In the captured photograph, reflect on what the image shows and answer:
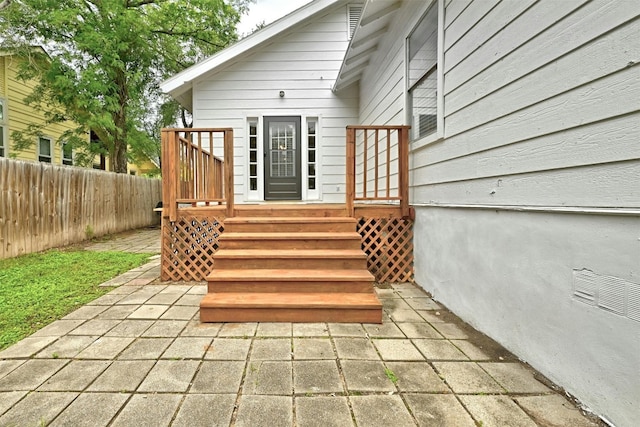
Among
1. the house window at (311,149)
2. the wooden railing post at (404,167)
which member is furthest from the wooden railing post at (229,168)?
the house window at (311,149)

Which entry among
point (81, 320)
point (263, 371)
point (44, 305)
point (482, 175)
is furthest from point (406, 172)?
point (44, 305)

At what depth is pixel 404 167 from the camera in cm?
371

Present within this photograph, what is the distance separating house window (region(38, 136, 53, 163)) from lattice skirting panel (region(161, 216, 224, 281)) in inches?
386

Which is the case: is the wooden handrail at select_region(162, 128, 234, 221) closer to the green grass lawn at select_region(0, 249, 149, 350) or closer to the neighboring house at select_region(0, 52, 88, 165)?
the green grass lawn at select_region(0, 249, 149, 350)

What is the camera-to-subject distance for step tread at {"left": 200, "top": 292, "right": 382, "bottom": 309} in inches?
99.0

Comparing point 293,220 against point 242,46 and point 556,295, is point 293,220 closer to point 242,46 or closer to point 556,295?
point 556,295

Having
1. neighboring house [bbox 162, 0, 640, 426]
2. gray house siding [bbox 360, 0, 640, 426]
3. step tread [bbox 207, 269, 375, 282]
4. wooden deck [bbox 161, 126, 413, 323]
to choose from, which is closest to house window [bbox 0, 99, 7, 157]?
wooden deck [bbox 161, 126, 413, 323]

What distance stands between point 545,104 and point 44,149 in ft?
44.3

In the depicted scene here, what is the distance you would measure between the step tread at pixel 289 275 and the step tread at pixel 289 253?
5.7 inches

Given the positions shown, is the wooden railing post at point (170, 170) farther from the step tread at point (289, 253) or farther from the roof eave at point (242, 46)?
the roof eave at point (242, 46)

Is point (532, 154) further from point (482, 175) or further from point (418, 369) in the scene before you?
point (418, 369)

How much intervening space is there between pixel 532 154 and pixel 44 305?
414cm

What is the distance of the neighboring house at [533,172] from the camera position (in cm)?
136

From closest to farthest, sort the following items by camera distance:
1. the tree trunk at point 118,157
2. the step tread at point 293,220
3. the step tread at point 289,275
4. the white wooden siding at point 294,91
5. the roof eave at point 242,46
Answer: the step tread at point 289,275
the step tread at point 293,220
the roof eave at point 242,46
the white wooden siding at point 294,91
the tree trunk at point 118,157
